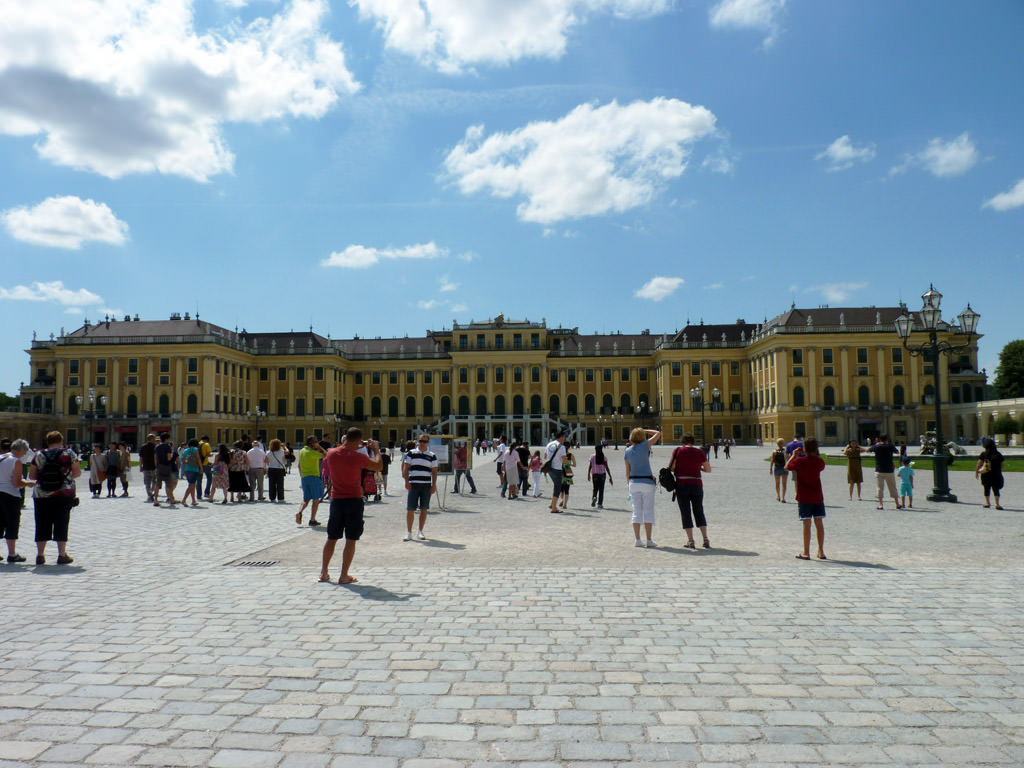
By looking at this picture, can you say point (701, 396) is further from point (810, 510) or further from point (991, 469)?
point (810, 510)

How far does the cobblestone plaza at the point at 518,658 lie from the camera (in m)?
3.62

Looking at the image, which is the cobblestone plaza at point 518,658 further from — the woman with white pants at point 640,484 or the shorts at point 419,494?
the shorts at point 419,494

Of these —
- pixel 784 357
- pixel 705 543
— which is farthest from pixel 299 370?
pixel 705 543

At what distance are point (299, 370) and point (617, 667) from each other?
76747 millimetres

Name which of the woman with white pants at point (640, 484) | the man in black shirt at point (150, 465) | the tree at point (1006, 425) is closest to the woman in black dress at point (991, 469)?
the woman with white pants at point (640, 484)

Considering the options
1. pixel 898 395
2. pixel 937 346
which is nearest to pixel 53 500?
pixel 937 346

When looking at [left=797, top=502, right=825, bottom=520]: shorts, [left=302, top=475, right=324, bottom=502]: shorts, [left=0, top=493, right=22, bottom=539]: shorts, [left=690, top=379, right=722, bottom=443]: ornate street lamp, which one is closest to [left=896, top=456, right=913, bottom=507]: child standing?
[left=797, top=502, right=825, bottom=520]: shorts

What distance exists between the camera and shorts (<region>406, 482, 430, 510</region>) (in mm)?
10516

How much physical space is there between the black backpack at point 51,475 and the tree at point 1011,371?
76007 millimetres

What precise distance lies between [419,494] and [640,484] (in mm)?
3208

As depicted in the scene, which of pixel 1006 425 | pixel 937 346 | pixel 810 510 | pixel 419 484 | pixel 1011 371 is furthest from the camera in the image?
pixel 1011 371

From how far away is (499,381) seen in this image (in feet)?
264

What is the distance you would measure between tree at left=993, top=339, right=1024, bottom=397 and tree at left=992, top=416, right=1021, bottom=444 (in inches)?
759

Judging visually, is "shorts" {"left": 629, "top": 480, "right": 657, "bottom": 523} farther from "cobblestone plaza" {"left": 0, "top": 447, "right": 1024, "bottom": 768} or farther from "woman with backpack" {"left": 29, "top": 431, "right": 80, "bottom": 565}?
"woman with backpack" {"left": 29, "top": 431, "right": 80, "bottom": 565}
